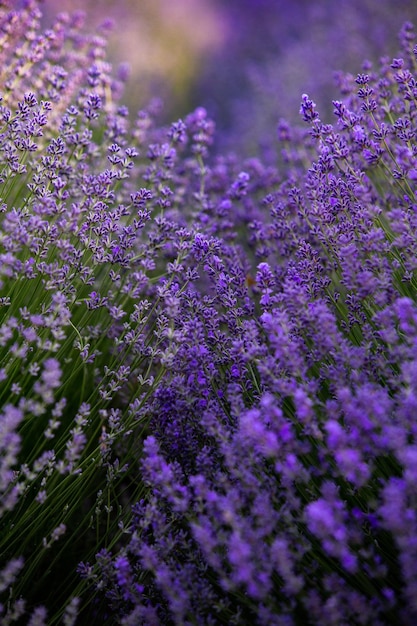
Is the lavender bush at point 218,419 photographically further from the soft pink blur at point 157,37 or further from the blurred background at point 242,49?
the soft pink blur at point 157,37

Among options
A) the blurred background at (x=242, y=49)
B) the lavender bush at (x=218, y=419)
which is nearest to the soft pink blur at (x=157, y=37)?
the blurred background at (x=242, y=49)

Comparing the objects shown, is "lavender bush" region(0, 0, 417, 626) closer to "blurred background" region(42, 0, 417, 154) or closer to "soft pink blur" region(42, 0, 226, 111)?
"blurred background" region(42, 0, 417, 154)

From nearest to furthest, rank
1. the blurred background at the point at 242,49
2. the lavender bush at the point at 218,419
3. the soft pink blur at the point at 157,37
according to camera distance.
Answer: the lavender bush at the point at 218,419
the blurred background at the point at 242,49
the soft pink blur at the point at 157,37

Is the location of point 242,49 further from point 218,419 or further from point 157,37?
point 218,419

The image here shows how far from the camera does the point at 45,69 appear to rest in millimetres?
A: 2523

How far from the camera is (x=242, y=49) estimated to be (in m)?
7.01

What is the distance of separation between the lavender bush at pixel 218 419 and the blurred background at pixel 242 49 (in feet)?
7.17

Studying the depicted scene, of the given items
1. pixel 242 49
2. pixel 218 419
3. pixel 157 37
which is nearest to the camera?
pixel 218 419

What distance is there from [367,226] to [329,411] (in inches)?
30.2

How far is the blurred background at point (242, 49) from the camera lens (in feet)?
13.9

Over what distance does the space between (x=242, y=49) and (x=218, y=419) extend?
6579 mm

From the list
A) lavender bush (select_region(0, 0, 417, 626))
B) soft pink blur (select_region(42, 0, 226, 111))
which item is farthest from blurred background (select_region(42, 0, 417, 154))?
lavender bush (select_region(0, 0, 417, 626))

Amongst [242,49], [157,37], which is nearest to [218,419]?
[157,37]

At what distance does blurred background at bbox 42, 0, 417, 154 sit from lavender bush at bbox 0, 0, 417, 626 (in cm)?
219
